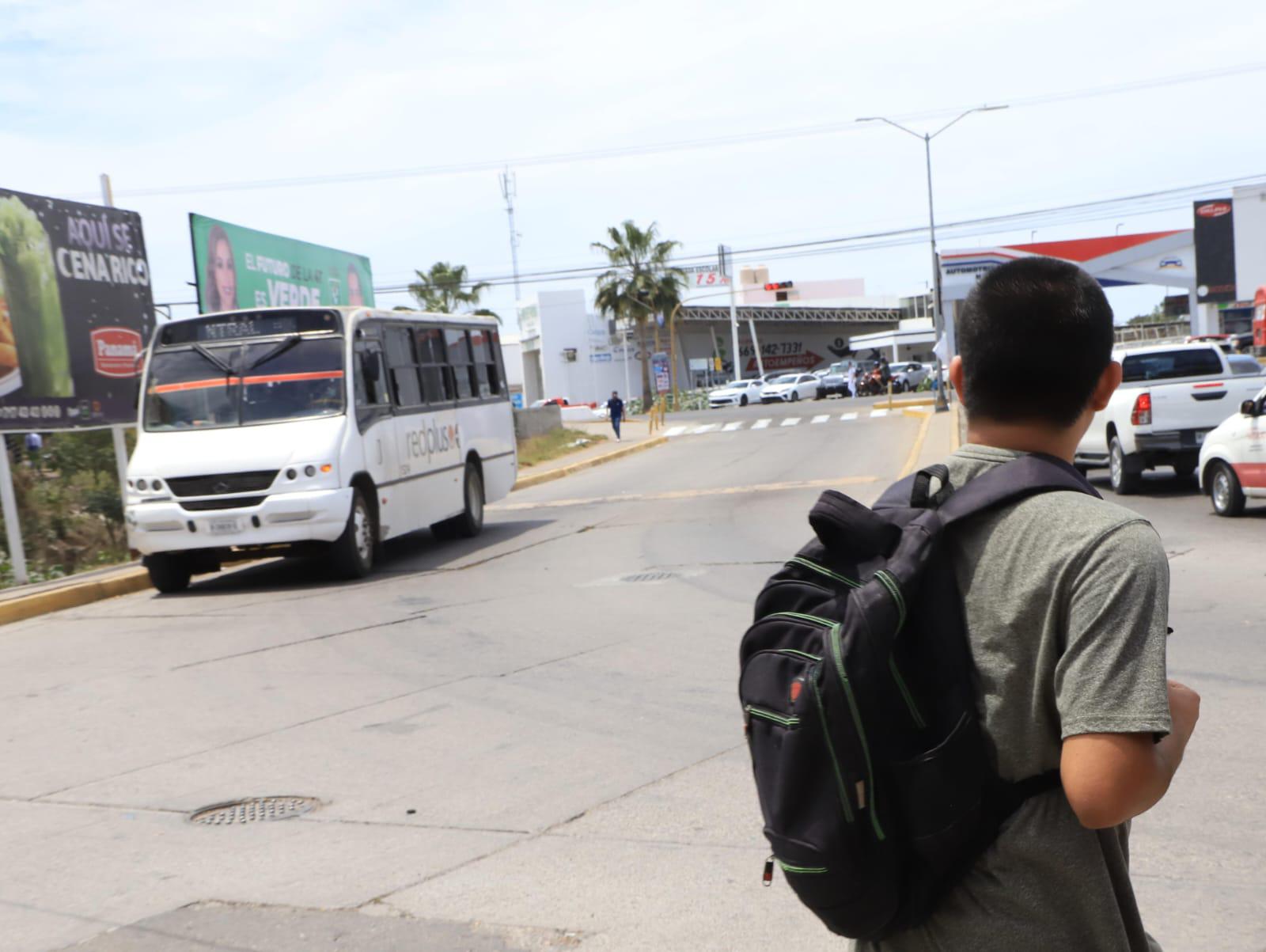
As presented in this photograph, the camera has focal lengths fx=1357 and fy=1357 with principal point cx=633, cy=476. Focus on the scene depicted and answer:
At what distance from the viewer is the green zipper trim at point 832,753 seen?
1.85 metres

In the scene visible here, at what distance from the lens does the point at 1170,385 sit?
54.4 ft

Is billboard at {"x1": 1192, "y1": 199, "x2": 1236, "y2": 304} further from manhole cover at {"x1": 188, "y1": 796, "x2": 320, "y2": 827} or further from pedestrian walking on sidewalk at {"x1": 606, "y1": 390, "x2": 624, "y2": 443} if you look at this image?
manhole cover at {"x1": 188, "y1": 796, "x2": 320, "y2": 827}

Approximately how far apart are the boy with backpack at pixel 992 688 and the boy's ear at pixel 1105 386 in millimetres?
31

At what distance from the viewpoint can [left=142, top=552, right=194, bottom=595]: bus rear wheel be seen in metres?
13.8

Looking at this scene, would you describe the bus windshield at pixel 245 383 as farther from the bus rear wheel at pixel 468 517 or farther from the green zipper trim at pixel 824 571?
the green zipper trim at pixel 824 571

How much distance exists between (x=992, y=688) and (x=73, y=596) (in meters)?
13.2

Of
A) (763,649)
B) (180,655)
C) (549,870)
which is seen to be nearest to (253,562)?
(180,655)

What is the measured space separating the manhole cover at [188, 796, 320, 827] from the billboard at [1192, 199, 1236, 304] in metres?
63.5

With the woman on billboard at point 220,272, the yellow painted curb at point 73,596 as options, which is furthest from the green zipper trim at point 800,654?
the woman on billboard at point 220,272

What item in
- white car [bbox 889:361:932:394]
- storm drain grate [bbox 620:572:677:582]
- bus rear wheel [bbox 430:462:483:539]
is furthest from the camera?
white car [bbox 889:361:932:394]

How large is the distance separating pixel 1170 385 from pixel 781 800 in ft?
52.8

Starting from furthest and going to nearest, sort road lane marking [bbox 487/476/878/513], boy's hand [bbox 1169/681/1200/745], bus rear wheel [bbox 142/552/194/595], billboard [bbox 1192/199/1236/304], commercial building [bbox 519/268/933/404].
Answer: commercial building [bbox 519/268/933/404] < billboard [bbox 1192/199/1236/304] < road lane marking [bbox 487/476/878/513] < bus rear wheel [bbox 142/552/194/595] < boy's hand [bbox 1169/681/1200/745]

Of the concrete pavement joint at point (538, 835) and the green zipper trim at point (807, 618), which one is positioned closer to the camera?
the green zipper trim at point (807, 618)

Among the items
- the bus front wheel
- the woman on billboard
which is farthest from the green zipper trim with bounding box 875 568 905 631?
the woman on billboard
